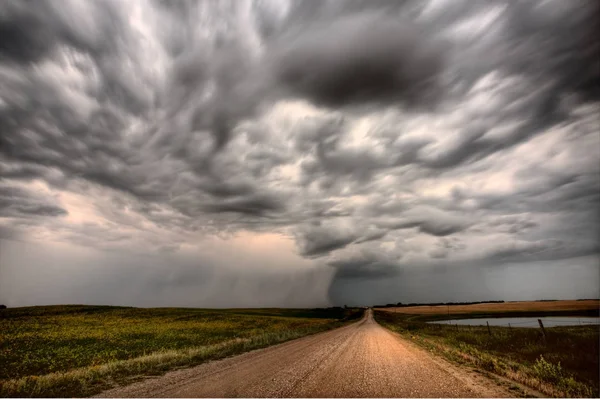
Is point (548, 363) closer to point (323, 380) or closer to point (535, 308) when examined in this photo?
point (323, 380)

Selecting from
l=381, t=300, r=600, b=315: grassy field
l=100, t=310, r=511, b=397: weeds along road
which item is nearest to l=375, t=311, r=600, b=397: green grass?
l=100, t=310, r=511, b=397: weeds along road

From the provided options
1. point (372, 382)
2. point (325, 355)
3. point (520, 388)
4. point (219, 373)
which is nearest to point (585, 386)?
point (520, 388)

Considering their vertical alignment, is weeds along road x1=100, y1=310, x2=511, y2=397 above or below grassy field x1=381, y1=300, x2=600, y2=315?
above

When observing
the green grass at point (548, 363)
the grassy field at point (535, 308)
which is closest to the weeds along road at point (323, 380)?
the green grass at point (548, 363)

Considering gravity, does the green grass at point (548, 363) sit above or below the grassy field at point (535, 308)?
above

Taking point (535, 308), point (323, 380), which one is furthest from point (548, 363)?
point (535, 308)

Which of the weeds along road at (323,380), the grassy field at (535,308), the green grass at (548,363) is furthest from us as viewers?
the grassy field at (535,308)

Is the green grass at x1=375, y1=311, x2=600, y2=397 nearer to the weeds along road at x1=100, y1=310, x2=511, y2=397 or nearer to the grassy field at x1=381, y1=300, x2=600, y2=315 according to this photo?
the weeds along road at x1=100, y1=310, x2=511, y2=397

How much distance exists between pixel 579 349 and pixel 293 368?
16.0 meters

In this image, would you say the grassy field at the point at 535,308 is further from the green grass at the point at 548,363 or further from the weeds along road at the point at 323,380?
the weeds along road at the point at 323,380

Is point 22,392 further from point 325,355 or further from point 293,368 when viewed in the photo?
point 325,355

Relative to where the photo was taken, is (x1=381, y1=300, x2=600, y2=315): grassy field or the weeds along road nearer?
the weeds along road

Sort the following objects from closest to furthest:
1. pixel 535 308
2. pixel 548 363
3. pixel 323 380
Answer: pixel 323 380 → pixel 548 363 → pixel 535 308

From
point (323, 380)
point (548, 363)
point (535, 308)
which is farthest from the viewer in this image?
point (535, 308)
